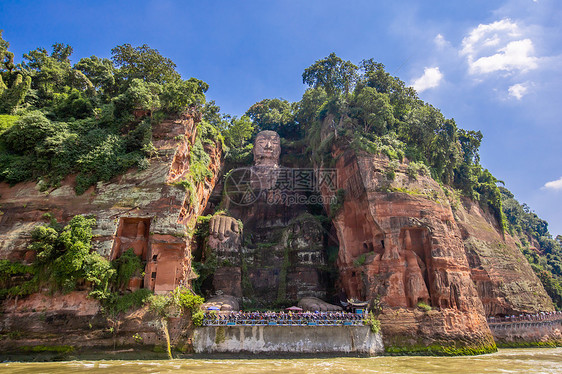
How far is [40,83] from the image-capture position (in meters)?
33.5

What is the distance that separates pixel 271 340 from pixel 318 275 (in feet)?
33.2

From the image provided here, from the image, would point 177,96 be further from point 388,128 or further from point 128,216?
point 388,128

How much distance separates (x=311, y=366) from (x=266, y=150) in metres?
28.5

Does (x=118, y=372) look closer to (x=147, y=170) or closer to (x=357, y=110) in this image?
(x=147, y=170)

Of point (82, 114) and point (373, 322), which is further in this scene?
point (82, 114)

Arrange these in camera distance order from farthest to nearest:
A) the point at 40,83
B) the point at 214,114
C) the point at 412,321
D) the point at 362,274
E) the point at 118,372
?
the point at 214,114 → the point at 40,83 → the point at 362,274 → the point at 412,321 → the point at 118,372

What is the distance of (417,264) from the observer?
2564cm

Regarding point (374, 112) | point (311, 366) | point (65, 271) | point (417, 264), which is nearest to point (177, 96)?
point (65, 271)

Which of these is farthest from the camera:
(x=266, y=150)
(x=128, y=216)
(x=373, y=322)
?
(x=266, y=150)

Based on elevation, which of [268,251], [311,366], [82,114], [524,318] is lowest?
[311,366]

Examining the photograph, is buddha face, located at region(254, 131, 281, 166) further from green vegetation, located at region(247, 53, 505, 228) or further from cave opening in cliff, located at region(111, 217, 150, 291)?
cave opening in cliff, located at region(111, 217, 150, 291)

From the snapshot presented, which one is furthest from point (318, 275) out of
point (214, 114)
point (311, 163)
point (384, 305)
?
point (214, 114)

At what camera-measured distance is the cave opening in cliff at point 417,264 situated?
24.9 metres

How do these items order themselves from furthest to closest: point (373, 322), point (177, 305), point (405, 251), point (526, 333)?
1. point (526, 333)
2. point (405, 251)
3. point (373, 322)
4. point (177, 305)
